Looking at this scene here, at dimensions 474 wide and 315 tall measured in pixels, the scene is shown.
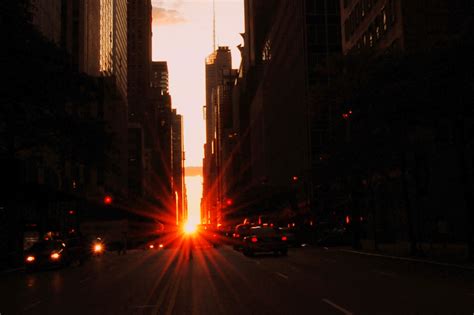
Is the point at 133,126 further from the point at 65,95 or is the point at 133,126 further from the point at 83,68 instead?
the point at 65,95

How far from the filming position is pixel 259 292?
56.9 feet

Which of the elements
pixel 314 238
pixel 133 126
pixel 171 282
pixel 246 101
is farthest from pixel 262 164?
pixel 171 282

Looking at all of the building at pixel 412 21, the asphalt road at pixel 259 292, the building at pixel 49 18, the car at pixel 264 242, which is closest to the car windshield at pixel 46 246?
the asphalt road at pixel 259 292

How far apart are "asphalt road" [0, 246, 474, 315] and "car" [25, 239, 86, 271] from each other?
618 cm

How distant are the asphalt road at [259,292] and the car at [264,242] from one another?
11.1 meters

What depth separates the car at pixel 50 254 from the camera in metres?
32.1

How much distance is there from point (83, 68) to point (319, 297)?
3447 inches

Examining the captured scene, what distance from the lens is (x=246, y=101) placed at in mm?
184250

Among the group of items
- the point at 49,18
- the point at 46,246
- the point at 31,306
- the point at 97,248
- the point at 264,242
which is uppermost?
the point at 49,18

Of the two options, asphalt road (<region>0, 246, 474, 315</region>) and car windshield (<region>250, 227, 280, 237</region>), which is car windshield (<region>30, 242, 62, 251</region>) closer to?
asphalt road (<region>0, 246, 474, 315</region>)

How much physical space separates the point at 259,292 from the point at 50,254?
60.5 ft

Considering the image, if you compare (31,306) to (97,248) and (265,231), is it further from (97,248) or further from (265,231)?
(97,248)

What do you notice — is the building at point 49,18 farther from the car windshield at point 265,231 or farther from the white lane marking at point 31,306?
the white lane marking at point 31,306

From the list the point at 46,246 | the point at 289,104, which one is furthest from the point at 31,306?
the point at 289,104
